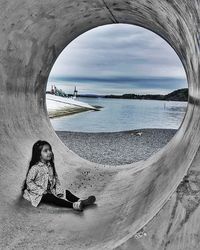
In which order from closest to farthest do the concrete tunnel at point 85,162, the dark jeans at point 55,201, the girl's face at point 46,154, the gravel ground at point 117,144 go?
the concrete tunnel at point 85,162 → the dark jeans at point 55,201 → the girl's face at point 46,154 → the gravel ground at point 117,144

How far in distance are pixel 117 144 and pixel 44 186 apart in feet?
25.1

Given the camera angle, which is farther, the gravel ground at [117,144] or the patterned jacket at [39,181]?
the gravel ground at [117,144]

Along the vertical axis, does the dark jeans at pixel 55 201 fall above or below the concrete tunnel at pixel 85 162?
below

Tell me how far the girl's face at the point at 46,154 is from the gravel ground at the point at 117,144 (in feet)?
12.3

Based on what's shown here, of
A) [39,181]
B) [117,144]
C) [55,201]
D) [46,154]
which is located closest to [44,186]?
[39,181]

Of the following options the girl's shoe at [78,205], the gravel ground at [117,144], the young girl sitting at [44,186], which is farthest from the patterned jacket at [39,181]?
the gravel ground at [117,144]

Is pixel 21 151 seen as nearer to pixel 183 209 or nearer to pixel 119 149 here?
pixel 183 209

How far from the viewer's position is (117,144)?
40.6 feet

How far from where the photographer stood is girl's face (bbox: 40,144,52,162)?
491 cm

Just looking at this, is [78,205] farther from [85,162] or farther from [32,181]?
[85,162]

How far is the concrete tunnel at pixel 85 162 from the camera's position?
240 cm

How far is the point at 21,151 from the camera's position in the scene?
5.31m

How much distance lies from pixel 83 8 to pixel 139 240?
134 inches

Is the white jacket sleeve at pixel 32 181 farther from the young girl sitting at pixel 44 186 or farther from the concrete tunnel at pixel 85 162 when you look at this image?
the concrete tunnel at pixel 85 162
